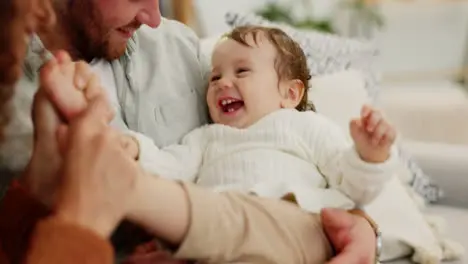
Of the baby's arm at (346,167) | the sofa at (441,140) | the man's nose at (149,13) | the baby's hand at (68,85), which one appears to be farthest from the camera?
the sofa at (441,140)

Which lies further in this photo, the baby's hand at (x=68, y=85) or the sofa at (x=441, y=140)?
the sofa at (x=441, y=140)

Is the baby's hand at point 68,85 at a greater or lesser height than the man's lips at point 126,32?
lesser

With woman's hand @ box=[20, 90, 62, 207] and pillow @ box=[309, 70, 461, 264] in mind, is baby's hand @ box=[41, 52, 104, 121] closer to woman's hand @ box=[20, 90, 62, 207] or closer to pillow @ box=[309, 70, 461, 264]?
woman's hand @ box=[20, 90, 62, 207]

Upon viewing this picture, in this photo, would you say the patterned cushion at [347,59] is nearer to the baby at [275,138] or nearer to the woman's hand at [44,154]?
the baby at [275,138]

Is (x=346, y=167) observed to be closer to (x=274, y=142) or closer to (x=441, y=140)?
(x=274, y=142)

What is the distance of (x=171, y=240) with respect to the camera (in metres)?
0.51

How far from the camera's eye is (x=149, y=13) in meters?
0.59

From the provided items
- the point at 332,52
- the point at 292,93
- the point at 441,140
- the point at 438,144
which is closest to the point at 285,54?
the point at 292,93

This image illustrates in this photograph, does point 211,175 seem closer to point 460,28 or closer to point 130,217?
point 130,217

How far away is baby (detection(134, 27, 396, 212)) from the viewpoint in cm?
66

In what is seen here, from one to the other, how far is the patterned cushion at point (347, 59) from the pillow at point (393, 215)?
38 millimetres

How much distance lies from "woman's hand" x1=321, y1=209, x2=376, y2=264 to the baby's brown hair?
0.14 meters

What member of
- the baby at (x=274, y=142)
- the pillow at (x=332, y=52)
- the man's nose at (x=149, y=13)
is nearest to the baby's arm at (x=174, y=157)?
the baby at (x=274, y=142)

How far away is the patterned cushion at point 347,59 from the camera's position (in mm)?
1030
